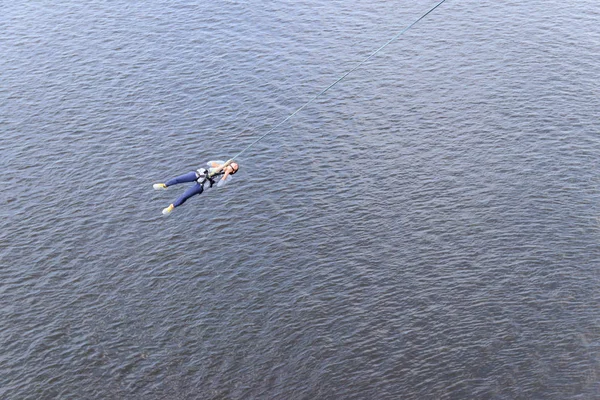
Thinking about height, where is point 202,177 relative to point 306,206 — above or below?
above

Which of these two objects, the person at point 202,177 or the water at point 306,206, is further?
the water at point 306,206

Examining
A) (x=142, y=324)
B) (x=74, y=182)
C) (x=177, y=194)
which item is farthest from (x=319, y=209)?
(x=74, y=182)

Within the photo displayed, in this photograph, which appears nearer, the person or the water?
the person

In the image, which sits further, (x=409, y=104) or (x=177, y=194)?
(x=409, y=104)

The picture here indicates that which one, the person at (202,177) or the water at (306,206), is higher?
the person at (202,177)

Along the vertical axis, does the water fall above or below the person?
below

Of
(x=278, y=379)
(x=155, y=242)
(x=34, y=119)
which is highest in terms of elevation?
(x=34, y=119)

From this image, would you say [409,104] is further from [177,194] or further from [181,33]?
[181,33]

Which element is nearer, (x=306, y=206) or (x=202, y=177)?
(x=202, y=177)
